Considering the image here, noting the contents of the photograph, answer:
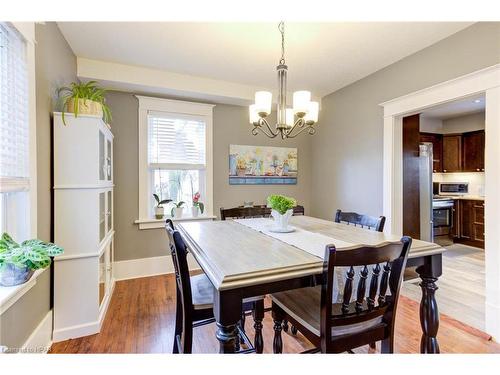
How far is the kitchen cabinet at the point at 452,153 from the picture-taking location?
16.7ft

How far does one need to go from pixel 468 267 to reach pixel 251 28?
4.09 m

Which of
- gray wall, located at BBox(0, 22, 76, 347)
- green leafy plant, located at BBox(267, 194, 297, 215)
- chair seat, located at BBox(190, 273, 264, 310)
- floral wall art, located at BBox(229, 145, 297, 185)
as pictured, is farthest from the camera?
floral wall art, located at BBox(229, 145, 297, 185)

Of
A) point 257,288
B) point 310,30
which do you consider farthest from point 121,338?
point 310,30

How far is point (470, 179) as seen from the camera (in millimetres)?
→ 5148

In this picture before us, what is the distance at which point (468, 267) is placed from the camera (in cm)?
351

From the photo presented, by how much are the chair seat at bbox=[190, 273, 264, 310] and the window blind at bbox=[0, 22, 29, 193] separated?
1.18m

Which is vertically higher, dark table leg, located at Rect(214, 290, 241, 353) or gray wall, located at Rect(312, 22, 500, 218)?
gray wall, located at Rect(312, 22, 500, 218)

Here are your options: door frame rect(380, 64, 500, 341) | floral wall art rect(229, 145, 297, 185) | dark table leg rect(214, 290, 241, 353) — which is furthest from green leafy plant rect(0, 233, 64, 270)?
door frame rect(380, 64, 500, 341)

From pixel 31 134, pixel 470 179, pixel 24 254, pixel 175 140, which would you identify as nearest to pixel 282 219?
pixel 24 254

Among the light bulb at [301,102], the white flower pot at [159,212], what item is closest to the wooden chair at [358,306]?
the light bulb at [301,102]

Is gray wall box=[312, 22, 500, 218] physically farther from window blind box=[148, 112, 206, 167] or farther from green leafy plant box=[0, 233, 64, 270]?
green leafy plant box=[0, 233, 64, 270]

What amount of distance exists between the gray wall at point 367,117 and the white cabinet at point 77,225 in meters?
2.89

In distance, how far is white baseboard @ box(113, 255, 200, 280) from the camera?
316 centimetres
